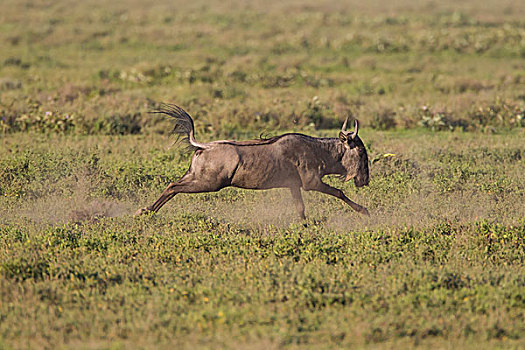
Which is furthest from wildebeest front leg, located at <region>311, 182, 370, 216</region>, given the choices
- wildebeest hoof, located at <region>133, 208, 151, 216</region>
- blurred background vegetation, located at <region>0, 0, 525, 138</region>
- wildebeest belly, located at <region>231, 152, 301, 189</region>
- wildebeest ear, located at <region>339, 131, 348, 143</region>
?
blurred background vegetation, located at <region>0, 0, 525, 138</region>

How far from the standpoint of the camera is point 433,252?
736cm

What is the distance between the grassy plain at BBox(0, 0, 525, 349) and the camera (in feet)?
18.3

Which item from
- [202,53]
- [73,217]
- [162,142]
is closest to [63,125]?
[162,142]

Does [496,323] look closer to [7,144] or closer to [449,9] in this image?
[7,144]

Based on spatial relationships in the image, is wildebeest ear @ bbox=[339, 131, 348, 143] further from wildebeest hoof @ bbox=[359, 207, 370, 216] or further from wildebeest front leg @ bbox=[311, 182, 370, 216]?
wildebeest hoof @ bbox=[359, 207, 370, 216]

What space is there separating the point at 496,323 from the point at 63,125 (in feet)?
33.3

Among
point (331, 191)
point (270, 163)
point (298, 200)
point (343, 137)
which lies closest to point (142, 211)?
point (270, 163)

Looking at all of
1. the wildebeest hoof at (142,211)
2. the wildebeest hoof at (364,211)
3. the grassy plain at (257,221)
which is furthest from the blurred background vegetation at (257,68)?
the wildebeest hoof at (364,211)

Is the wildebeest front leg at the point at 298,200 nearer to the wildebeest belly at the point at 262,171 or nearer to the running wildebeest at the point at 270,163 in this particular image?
the running wildebeest at the point at 270,163

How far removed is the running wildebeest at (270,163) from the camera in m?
7.99

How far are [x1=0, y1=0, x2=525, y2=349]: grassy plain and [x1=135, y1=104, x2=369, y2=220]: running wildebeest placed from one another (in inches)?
18.8

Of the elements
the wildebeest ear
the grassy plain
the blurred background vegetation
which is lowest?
the grassy plain

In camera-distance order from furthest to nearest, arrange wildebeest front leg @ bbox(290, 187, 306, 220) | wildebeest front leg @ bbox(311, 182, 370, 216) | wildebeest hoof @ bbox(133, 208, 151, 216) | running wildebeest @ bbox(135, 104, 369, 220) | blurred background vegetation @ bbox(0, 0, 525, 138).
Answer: blurred background vegetation @ bbox(0, 0, 525, 138) < wildebeest hoof @ bbox(133, 208, 151, 216) < wildebeest front leg @ bbox(290, 187, 306, 220) < wildebeest front leg @ bbox(311, 182, 370, 216) < running wildebeest @ bbox(135, 104, 369, 220)

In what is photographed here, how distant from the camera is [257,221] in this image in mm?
8414
